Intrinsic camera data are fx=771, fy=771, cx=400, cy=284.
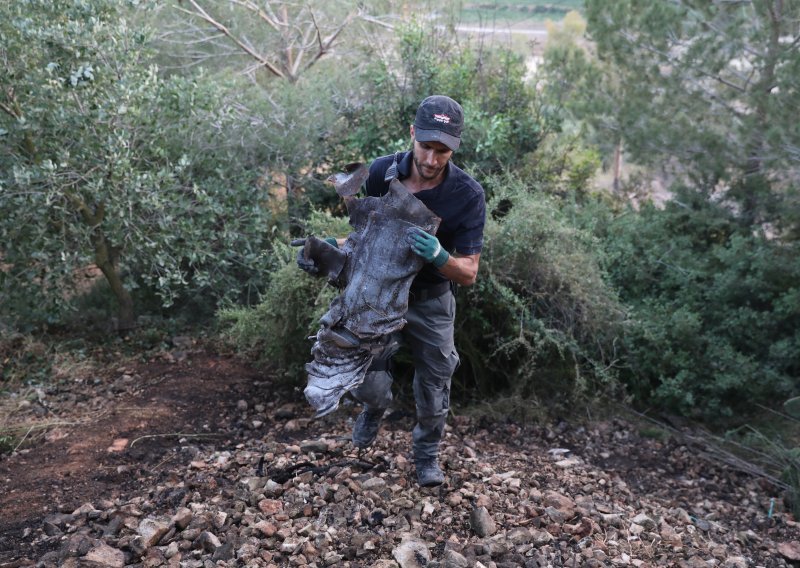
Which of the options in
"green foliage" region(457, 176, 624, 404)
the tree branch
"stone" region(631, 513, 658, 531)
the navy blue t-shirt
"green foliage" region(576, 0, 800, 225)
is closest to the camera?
the navy blue t-shirt

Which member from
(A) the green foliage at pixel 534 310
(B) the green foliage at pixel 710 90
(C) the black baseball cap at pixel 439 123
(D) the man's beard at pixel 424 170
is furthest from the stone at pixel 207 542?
(B) the green foliage at pixel 710 90

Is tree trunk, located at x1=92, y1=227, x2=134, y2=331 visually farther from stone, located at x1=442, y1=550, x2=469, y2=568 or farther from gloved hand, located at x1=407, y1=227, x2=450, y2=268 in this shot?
stone, located at x1=442, y1=550, x2=469, y2=568

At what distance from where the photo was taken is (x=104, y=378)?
6504mm

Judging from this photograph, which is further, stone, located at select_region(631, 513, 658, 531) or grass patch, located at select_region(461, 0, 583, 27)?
grass patch, located at select_region(461, 0, 583, 27)

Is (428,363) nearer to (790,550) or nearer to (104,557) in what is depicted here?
(104,557)

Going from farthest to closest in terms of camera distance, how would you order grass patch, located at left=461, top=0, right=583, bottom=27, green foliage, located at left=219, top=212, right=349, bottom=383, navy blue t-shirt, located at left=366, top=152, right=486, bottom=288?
grass patch, located at left=461, top=0, right=583, bottom=27 → green foliage, located at left=219, top=212, right=349, bottom=383 → navy blue t-shirt, located at left=366, top=152, right=486, bottom=288

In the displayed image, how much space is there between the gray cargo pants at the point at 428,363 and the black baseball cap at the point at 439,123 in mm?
835

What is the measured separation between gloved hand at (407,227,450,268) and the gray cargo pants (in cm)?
53

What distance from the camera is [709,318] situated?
7.28 metres

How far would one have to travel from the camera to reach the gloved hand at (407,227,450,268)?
3.32m

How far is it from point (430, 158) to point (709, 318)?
15.7 ft

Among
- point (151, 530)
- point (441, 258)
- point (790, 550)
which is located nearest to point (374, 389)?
point (441, 258)

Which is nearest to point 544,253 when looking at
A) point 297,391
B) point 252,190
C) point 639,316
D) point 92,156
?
point 639,316

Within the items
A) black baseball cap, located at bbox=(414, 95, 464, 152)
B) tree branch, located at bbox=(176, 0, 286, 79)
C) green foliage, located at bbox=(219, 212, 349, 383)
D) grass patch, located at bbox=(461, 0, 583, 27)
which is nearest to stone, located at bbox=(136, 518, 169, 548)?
green foliage, located at bbox=(219, 212, 349, 383)
